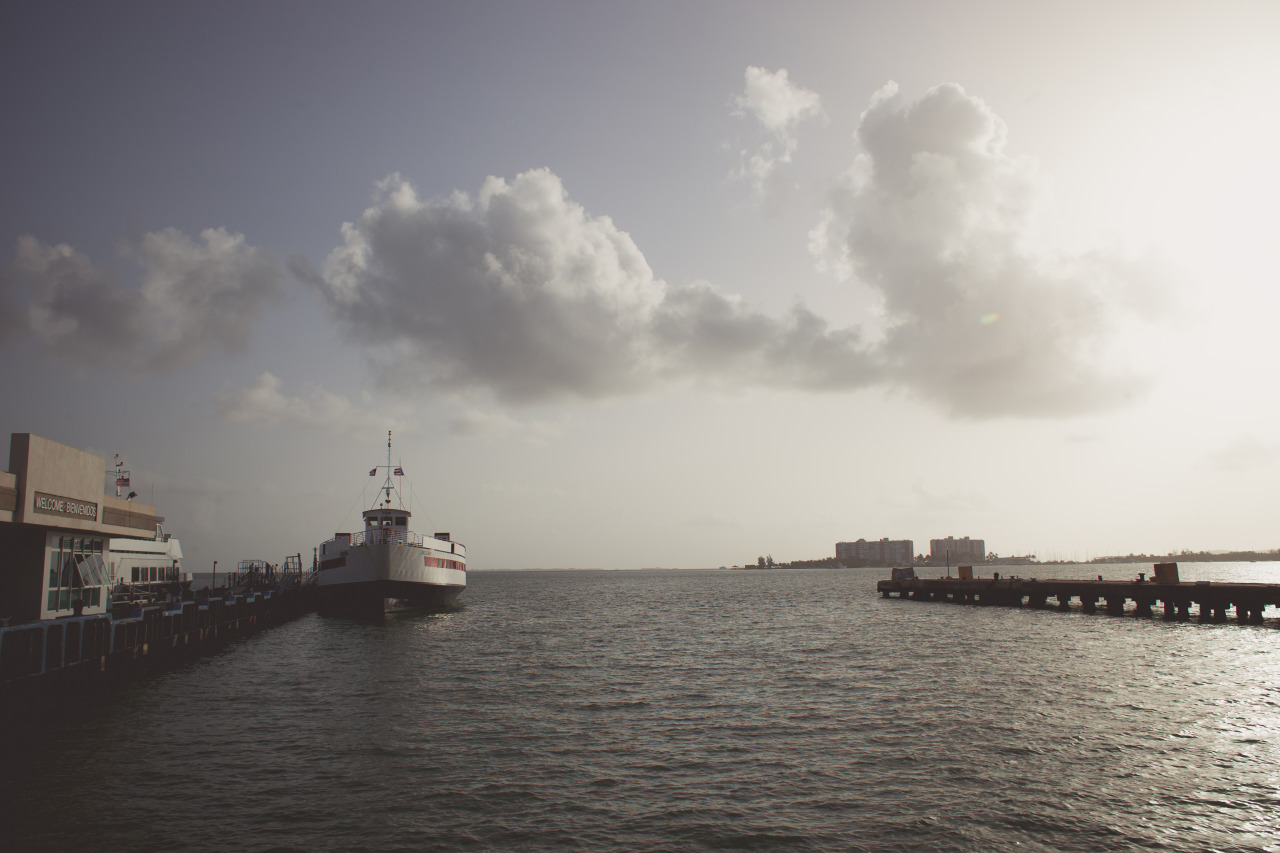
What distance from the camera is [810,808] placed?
14.6 metres

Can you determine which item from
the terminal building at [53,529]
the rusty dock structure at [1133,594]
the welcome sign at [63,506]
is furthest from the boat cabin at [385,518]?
the rusty dock structure at [1133,594]

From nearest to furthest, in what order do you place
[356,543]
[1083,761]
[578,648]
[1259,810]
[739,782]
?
[1259,810] < [739,782] < [1083,761] < [578,648] < [356,543]

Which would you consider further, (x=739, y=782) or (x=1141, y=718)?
(x=1141, y=718)

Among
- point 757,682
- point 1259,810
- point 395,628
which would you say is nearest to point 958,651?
point 757,682

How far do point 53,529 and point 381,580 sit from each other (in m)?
31.5

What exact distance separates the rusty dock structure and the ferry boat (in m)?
56.6

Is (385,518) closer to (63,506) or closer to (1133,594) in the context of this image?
(63,506)

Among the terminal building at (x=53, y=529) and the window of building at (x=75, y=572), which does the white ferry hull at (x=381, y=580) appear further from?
the window of building at (x=75, y=572)

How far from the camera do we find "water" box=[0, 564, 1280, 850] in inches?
532

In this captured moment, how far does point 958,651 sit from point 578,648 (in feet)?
70.1

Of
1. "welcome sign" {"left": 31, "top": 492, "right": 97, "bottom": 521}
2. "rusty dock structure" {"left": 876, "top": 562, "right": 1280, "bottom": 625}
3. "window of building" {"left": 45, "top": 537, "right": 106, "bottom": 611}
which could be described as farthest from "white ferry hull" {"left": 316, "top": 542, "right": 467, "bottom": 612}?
"rusty dock structure" {"left": 876, "top": 562, "right": 1280, "bottom": 625}

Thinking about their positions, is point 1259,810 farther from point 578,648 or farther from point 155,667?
point 155,667

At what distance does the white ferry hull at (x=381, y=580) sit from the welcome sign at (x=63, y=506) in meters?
28.7

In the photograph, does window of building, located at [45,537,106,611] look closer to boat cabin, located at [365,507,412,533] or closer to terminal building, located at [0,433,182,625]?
terminal building, located at [0,433,182,625]
